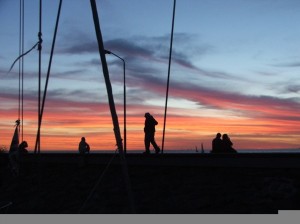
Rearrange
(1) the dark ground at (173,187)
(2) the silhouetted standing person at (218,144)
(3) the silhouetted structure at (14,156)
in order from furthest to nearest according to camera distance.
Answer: (2) the silhouetted standing person at (218,144), (1) the dark ground at (173,187), (3) the silhouetted structure at (14,156)

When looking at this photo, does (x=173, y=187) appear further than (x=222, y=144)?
No

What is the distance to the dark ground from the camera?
68.0 feet

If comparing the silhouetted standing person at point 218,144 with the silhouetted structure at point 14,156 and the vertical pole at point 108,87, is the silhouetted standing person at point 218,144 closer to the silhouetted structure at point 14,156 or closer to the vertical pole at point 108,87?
the silhouetted structure at point 14,156

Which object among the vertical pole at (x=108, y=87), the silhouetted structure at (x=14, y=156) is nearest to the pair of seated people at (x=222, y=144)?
the silhouetted structure at (x=14, y=156)

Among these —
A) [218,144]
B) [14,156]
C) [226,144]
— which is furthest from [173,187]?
[14,156]

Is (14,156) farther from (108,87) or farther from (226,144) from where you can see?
(226,144)

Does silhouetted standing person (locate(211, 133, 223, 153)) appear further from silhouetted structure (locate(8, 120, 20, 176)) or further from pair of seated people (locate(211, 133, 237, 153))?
silhouetted structure (locate(8, 120, 20, 176))

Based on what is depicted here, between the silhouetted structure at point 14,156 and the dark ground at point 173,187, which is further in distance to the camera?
the dark ground at point 173,187

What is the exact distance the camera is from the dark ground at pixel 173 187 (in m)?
20.7

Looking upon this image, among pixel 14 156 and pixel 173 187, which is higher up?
pixel 14 156

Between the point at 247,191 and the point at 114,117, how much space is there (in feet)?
37.3

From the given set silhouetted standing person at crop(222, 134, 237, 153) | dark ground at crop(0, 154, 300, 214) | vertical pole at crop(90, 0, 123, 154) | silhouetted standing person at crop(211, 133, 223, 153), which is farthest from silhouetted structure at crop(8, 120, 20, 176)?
silhouetted standing person at crop(222, 134, 237, 153)

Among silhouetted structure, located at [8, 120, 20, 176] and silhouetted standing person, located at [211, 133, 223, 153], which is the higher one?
silhouetted standing person, located at [211, 133, 223, 153]

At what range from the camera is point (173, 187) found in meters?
24.1
